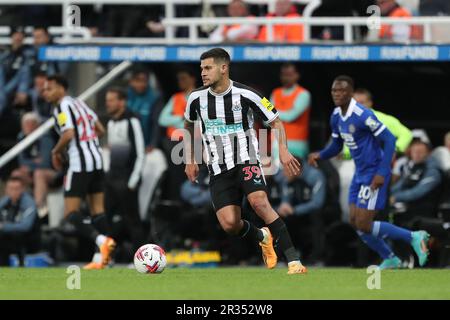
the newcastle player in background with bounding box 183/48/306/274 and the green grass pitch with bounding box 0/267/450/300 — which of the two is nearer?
the green grass pitch with bounding box 0/267/450/300

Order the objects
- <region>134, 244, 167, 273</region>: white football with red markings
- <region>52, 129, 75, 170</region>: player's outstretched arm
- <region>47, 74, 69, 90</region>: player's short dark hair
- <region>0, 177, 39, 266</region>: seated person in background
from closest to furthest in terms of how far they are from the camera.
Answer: <region>134, 244, 167, 273</region>: white football with red markings < <region>52, 129, 75, 170</region>: player's outstretched arm < <region>47, 74, 69, 90</region>: player's short dark hair < <region>0, 177, 39, 266</region>: seated person in background

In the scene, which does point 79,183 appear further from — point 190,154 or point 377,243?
point 377,243

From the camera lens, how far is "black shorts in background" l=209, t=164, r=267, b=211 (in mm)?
12458

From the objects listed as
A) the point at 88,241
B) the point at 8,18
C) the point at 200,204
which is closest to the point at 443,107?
the point at 200,204

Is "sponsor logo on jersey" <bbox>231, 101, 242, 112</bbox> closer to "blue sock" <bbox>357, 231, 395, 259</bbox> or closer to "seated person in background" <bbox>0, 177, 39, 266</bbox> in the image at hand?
"blue sock" <bbox>357, 231, 395, 259</bbox>

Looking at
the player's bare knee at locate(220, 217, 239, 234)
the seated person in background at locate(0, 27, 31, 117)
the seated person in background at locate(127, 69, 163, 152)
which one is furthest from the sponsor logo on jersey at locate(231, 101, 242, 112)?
the seated person in background at locate(0, 27, 31, 117)

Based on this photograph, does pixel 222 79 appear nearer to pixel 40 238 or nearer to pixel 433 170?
pixel 433 170

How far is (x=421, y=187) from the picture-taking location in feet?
54.2

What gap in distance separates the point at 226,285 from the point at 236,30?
7.14 m

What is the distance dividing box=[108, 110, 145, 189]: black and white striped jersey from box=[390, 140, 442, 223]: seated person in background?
3.41 m

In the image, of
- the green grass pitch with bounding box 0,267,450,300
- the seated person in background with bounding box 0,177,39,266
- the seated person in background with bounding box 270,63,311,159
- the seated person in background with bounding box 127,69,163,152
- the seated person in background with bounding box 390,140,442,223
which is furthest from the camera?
the seated person in background with bounding box 127,69,163,152

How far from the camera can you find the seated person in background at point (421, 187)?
650 inches

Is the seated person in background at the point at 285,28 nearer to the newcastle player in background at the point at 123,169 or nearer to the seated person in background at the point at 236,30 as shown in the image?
the seated person in background at the point at 236,30

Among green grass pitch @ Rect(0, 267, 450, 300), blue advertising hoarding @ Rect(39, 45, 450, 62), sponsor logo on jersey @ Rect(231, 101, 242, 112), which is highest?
blue advertising hoarding @ Rect(39, 45, 450, 62)
